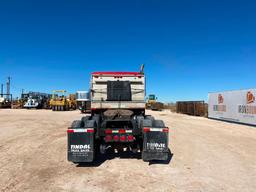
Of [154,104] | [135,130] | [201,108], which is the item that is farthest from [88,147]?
[154,104]

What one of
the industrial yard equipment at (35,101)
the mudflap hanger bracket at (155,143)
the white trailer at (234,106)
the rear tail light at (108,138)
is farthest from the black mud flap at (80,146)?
the industrial yard equipment at (35,101)

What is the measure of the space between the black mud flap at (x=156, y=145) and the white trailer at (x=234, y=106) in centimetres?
1480

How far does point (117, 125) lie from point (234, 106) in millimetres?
17056

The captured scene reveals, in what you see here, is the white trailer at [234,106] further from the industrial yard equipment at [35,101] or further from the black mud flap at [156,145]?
the industrial yard equipment at [35,101]

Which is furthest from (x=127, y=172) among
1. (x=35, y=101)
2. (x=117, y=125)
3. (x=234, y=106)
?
(x=35, y=101)

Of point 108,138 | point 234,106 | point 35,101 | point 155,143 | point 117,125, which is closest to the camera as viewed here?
point 155,143

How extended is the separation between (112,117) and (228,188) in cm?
454

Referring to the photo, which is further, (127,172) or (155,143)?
(155,143)

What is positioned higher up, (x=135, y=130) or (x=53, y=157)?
(x=135, y=130)

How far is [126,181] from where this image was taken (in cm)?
494

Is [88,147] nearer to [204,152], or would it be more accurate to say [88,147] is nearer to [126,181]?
[126,181]

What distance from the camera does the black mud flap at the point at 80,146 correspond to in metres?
6.01

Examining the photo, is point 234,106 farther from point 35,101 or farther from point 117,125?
point 35,101

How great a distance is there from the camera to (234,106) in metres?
20.9
